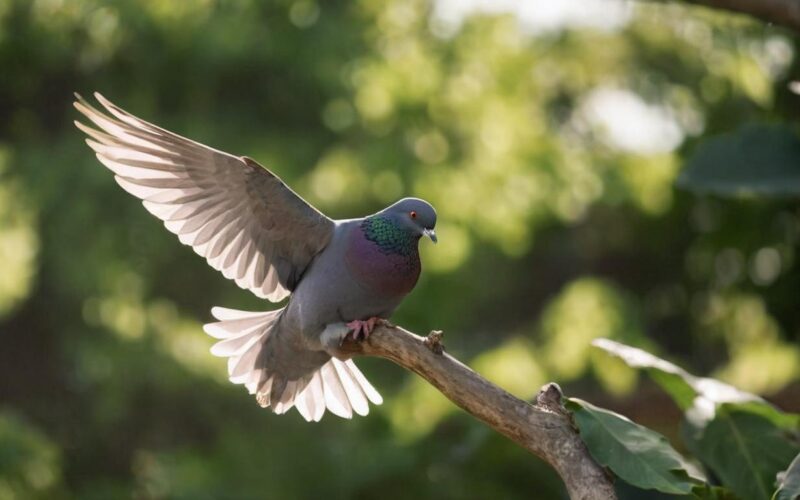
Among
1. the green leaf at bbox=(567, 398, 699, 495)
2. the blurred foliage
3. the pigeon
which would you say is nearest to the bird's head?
the pigeon

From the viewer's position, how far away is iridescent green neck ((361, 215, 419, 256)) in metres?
3.37

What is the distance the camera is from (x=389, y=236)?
11.1 feet

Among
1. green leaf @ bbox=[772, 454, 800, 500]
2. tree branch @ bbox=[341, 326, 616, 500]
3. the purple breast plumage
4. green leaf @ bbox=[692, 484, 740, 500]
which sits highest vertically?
the purple breast plumage

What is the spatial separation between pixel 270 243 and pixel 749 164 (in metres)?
2.30

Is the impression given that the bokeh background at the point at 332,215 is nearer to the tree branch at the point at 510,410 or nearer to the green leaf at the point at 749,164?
the green leaf at the point at 749,164

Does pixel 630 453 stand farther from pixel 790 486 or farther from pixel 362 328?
pixel 362 328

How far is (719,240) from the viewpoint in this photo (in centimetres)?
711

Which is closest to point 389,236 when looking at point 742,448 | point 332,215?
point 742,448

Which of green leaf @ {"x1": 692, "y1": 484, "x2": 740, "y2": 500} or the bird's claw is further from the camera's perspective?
green leaf @ {"x1": 692, "y1": 484, "x2": 740, "y2": 500}

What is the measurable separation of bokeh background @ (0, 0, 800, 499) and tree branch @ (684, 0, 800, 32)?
198 centimetres

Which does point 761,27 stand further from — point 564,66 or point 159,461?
point 159,461

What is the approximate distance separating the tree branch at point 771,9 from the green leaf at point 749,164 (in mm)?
557

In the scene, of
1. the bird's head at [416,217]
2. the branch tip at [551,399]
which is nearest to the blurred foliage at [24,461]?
the bird's head at [416,217]

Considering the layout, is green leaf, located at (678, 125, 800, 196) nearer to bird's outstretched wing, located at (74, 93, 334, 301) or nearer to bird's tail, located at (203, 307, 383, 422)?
bird's tail, located at (203, 307, 383, 422)
